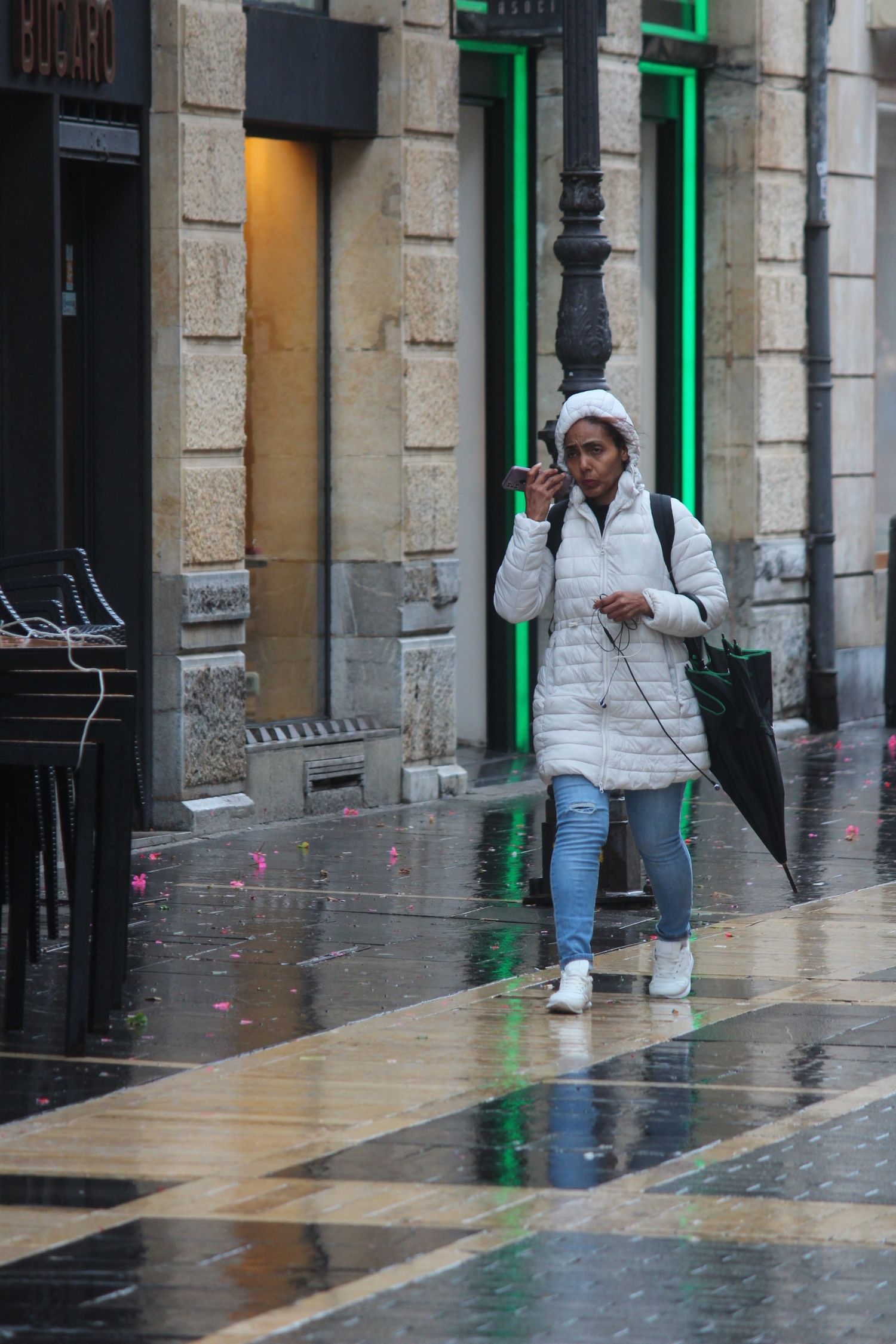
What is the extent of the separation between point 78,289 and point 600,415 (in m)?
4.54

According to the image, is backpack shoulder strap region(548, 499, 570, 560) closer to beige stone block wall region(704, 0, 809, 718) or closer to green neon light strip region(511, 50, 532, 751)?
green neon light strip region(511, 50, 532, 751)

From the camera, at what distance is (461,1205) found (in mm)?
5543

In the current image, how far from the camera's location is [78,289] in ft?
38.3

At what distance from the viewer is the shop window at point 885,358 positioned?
18516 millimetres

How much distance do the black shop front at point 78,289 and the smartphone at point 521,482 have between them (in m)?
3.56

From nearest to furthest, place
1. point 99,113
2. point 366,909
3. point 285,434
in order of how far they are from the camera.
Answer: point 366,909 → point 99,113 → point 285,434

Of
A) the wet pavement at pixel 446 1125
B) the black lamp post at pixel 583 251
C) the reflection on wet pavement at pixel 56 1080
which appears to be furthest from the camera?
the black lamp post at pixel 583 251

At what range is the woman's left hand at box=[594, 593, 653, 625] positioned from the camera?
763cm

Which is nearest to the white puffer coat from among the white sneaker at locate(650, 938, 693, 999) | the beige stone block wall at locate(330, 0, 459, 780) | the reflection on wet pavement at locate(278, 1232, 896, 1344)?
the white sneaker at locate(650, 938, 693, 999)

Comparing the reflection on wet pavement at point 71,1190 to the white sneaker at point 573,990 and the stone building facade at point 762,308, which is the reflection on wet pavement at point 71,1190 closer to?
the white sneaker at point 573,990

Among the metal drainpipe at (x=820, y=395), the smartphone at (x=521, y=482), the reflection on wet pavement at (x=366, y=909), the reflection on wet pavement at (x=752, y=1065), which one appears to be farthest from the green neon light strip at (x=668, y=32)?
the reflection on wet pavement at (x=752, y=1065)

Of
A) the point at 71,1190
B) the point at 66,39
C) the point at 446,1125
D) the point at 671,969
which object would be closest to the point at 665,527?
the point at 671,969

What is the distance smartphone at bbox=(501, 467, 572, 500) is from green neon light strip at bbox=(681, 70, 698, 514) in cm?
845

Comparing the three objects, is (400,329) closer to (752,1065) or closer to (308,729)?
(308,729)
